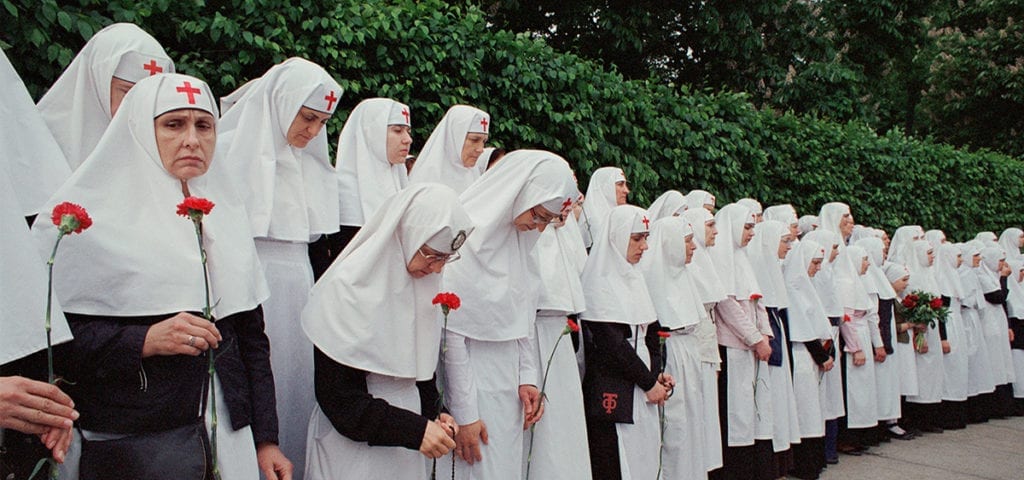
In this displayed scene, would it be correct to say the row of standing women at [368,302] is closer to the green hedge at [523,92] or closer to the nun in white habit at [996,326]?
the green hedge at [523,92]

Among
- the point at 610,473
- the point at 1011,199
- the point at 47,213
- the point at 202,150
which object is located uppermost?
the point at 1011,199

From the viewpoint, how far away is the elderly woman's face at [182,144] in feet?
9.37

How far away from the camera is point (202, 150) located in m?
2.91

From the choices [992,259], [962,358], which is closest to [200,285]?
[962,358]

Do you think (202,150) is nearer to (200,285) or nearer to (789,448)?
(200,285)

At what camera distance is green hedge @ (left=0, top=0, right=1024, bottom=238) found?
5.49 m

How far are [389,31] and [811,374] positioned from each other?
16.6ft

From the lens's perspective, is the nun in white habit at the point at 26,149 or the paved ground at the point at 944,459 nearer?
the nun in white habit at the point at 26,149

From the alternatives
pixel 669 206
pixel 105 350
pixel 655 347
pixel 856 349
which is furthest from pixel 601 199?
pixel 105 350

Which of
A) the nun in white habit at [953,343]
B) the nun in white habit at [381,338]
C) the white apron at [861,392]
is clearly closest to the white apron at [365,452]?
the nun in white habit at [381,338]

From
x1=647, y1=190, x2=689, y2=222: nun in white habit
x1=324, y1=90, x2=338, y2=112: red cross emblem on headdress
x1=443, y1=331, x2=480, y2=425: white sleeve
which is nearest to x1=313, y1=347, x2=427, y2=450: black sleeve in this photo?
x1=443, y1=331, x2=480, y2=425: white sleeve

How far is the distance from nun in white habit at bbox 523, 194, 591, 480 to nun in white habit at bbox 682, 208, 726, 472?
160 cm

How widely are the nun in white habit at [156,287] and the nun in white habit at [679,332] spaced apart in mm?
3583

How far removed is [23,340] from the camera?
2314 mm
